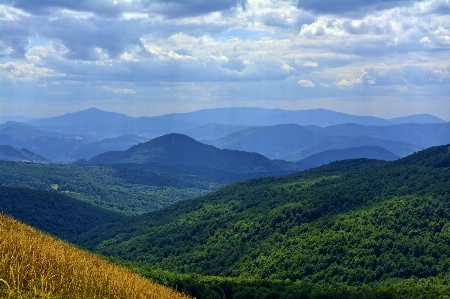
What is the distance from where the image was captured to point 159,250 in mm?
117625

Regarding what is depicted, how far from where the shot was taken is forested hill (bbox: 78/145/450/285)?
3039 inches

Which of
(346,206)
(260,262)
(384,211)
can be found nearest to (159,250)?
(260,262)

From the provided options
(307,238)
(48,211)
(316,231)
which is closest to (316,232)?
(316,231)

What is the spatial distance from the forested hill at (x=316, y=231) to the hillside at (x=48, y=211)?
955 inches

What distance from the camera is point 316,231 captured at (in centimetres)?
9519

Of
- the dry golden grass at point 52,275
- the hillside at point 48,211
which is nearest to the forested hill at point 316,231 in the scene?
the hillside at point 48,211

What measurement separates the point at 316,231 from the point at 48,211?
125m

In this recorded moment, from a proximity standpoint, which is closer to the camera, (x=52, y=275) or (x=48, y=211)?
(x=52, y=275)

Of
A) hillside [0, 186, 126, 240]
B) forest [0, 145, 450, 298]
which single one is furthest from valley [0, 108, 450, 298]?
hillside [0, 186, 126, 240]

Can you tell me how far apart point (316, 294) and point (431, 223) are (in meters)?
38.9

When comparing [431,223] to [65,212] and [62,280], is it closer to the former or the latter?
[62,280]

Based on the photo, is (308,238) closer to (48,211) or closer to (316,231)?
(316,231)

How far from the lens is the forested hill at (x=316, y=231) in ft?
253

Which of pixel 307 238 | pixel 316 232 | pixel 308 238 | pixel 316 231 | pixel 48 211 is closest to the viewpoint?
pixel 308 238
